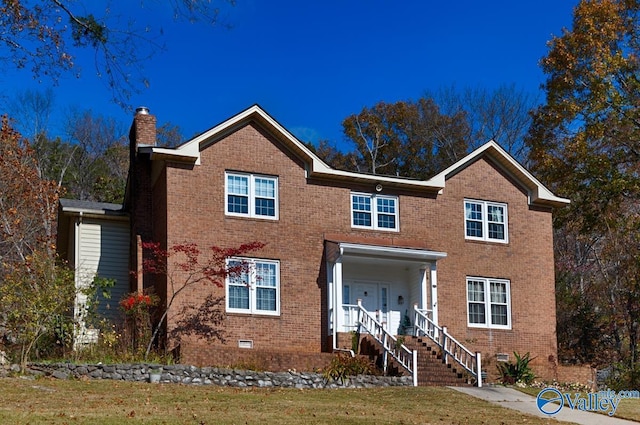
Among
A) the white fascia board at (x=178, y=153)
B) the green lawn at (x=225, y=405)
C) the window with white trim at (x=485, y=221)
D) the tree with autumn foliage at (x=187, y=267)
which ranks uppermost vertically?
the white fascia board at (x=178, y=153)

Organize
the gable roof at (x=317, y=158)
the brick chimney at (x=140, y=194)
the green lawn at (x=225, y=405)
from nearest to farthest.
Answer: the green lawn at (x=225, y=405), the gable roof at (x=317, y=158), the brick chimney at (x=140, y=194)

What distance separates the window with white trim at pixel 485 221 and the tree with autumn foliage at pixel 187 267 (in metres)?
7.66

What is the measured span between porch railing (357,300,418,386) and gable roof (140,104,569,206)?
13.5 ft

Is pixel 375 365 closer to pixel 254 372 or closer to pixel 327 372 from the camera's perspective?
pixel 327 372

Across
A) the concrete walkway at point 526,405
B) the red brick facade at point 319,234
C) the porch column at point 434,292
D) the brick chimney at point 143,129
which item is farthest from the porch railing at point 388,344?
the brick chimney at point 143,129

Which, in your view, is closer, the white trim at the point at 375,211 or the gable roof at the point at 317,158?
the gable roof at the point at 317,158

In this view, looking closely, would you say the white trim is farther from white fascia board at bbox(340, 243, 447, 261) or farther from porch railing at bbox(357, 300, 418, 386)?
porch railing at bbox(357, 300, 418, 386)

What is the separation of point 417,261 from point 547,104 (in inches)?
395

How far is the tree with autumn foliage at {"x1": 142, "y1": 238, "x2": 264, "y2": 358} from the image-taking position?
26.2m

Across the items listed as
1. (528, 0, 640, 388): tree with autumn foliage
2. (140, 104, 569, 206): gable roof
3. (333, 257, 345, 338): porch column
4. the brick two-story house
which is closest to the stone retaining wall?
the brick two-story house

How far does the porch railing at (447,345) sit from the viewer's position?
2613 centimetres

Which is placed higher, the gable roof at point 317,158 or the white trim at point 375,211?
the gable roof at point 317,158

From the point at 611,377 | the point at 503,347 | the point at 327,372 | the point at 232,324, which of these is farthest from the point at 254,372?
the point at 611,377

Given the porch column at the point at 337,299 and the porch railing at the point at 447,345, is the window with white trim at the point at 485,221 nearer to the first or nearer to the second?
the porch railing at the point at 447,345
